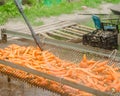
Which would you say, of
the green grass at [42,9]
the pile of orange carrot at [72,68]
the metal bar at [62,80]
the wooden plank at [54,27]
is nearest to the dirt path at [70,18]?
the green grass at [42,9]

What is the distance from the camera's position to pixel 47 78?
4820 mm

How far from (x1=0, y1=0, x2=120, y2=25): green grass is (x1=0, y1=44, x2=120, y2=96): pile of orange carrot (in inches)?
236

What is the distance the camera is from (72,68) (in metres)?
5.40

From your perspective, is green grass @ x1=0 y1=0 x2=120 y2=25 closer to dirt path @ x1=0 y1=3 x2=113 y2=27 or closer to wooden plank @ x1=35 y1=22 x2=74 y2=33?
dirt path @ x1=0 y1=3 x2=113 y2=27

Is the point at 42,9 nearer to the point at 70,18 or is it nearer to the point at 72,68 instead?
the point at 70,18

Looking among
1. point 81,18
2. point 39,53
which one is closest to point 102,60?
point 39,53

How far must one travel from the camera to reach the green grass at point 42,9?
13039 millimetres

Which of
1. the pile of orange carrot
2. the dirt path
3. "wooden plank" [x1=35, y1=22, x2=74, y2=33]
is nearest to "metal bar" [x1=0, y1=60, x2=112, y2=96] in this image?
the pile of orange carrot

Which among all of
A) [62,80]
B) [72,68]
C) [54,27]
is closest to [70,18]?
[54,27]

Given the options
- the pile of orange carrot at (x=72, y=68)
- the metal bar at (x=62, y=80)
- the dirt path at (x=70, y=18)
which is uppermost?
the metal bar at (x=62, y=80)

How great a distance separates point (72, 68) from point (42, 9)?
340 inches

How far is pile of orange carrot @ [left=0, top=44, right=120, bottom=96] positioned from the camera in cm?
500

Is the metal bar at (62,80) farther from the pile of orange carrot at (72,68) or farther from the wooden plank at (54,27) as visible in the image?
the wooden plank at (54,27)

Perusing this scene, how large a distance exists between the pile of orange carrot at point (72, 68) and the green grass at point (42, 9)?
236 inches
